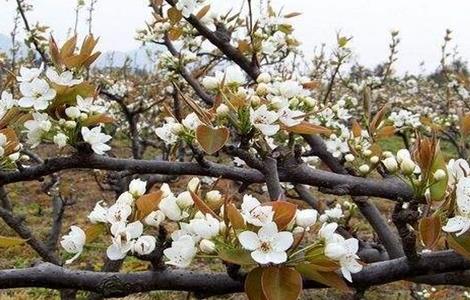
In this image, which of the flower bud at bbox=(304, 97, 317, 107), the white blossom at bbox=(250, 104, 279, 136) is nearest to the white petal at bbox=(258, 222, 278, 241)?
the white blossom at bbox=(250, 104, 279, 136)

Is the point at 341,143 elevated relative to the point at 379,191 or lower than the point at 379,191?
lower

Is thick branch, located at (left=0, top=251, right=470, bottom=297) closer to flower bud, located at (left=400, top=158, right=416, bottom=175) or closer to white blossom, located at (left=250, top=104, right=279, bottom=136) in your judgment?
flower bud, located at (left=400, top=158, right=416, bottom=175)

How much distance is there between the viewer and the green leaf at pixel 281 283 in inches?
35.7

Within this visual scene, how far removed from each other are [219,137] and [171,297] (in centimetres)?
434

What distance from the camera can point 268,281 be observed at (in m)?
0.92

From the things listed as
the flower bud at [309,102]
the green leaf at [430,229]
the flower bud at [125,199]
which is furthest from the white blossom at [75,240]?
the flower bud at [309,102]

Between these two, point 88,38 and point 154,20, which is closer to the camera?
point 88,38

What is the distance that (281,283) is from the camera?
0.92 m

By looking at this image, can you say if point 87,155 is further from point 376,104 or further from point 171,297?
point 376,104

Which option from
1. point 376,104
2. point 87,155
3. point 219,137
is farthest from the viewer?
point 376,104

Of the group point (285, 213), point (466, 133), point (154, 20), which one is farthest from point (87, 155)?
point (154, 20)

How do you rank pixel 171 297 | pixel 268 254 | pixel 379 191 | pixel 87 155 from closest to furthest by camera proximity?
pixel 268 254 < pixel 87 155 < pixel 379 191 < pixel 171 297

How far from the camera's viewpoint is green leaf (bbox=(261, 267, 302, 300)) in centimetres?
91

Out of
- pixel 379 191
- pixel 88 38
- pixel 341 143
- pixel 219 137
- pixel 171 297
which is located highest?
pixel 88 38
